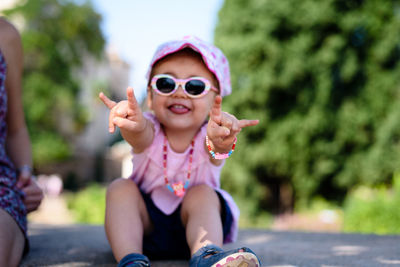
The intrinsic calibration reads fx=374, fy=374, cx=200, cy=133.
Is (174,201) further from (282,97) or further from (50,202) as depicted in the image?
(50,202)

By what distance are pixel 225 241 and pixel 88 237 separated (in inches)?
45.3

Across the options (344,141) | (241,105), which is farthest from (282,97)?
(344,141)

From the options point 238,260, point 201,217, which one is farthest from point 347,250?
point 238,260

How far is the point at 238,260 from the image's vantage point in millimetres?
1316

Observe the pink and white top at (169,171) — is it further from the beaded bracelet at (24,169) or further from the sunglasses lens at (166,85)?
the beaded bracelet at (24,169)

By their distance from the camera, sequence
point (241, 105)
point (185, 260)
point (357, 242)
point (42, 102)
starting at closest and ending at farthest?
point (185, 260)
point (357, 242)
point (241, 105)
point (42, 102)

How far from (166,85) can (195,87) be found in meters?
0.14

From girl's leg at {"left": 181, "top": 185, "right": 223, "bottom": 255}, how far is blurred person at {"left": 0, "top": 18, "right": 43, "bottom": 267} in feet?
2.45

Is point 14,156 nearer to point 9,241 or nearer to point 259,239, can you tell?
point 9,241

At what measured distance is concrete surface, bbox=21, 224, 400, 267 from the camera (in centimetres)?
180

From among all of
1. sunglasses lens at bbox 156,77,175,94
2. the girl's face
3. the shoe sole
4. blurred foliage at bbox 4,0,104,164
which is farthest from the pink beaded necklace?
blurred foliage at bbox 4,0,104,164

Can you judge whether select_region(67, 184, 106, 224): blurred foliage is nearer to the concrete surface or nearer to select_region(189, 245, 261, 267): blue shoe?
the concrete surface

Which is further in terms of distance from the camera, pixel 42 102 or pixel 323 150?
pixel 42 102

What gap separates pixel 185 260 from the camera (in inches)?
75.2
